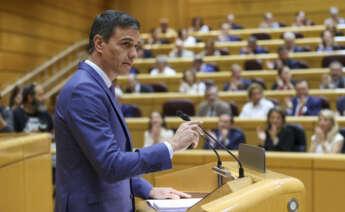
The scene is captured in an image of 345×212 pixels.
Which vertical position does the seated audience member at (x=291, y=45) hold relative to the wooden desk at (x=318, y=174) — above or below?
above

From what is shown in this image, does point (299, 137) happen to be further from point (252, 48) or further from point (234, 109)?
point (252, 48)

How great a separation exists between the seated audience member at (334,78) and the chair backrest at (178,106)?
4.23 feet

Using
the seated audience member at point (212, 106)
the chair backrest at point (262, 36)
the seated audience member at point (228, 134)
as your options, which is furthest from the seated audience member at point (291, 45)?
the seated audience member at point (228, 134)

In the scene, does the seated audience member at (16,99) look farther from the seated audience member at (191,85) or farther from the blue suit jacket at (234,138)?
the seated audience member at (191,85)

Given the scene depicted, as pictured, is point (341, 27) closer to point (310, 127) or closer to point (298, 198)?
point (310, 127)

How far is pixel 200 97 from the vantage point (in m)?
3.81

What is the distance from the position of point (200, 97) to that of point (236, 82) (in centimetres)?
53

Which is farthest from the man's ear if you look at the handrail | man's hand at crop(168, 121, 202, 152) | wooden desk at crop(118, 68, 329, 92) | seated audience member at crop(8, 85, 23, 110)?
the handrail

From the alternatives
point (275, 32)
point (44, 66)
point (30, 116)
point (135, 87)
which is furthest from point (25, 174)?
point (275, 32)

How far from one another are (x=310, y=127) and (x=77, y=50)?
4.27 metres

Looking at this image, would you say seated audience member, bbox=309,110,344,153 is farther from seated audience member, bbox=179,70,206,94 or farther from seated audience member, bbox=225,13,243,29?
seated audience member, bbox=225,13,243,29

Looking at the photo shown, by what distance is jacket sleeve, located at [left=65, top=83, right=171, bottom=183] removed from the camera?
2.30 ft

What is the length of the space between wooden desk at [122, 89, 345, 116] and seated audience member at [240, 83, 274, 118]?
0.90 ft

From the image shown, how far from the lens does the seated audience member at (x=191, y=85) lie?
4281 mm
